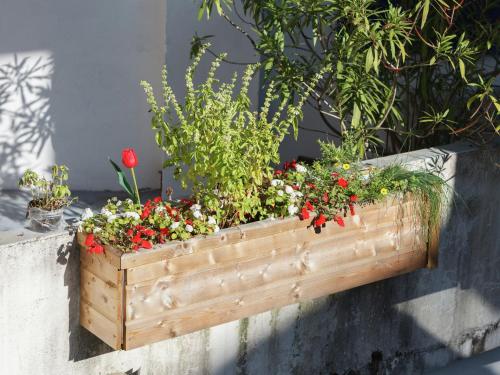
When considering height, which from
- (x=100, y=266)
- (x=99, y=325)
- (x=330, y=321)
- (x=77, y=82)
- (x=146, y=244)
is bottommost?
(x=330, y=321)

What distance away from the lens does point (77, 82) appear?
6.41 m

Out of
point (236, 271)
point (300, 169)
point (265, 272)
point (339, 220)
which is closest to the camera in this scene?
point (236, 271)

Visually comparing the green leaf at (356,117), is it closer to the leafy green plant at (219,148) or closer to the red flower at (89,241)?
the leafy green plant at (219,148)

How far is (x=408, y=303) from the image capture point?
571 centimetres

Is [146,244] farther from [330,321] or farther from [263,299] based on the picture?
[330,321]

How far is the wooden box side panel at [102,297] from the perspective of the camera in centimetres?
417

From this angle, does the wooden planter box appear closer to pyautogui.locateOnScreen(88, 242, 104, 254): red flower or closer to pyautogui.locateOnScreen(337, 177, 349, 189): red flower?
pyautogui.locateOnScreen(88, 242, 104, 254): red flower

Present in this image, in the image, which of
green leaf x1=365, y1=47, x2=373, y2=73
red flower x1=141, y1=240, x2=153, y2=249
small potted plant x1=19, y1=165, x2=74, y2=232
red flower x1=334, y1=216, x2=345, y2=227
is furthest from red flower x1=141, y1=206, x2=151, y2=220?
green leaf x1=365, y1=47, x2=373, y2=73

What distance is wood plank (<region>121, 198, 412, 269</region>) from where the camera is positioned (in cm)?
417

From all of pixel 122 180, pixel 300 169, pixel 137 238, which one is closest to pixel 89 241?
pixel 137 238

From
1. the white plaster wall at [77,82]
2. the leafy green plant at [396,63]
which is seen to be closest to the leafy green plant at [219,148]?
the leafy green plant at [396,63]

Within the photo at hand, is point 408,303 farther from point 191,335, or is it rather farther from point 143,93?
point 143,93

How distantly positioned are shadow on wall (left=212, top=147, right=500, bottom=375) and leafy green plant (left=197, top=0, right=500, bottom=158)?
34 cm

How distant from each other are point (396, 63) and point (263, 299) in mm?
1789
